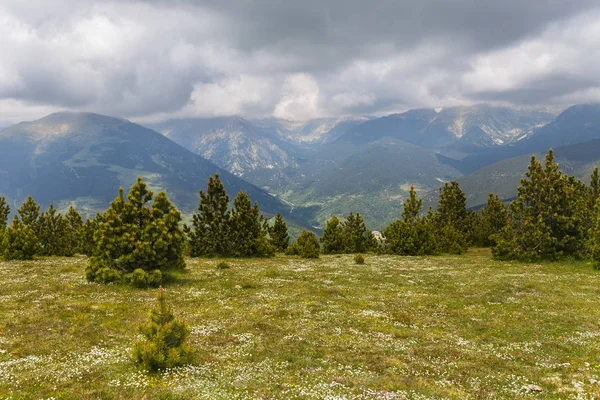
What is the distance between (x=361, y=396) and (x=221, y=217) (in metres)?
53.7

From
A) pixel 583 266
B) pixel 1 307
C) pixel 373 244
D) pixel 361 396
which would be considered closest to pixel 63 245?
pixel 1 307

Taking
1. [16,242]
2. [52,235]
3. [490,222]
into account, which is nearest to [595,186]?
[490,222]

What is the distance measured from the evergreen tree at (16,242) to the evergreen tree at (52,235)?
49.1ft

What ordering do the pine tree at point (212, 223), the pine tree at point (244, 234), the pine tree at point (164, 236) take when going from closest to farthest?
the pine tree at point (164, 236)
the pine tree at point (212, 223)
the pine tree at point (244, 234)

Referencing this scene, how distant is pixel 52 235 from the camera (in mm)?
65625

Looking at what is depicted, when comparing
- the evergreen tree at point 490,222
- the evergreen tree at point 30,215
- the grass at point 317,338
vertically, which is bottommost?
the grass at point 317,338

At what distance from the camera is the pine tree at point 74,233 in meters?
70.0

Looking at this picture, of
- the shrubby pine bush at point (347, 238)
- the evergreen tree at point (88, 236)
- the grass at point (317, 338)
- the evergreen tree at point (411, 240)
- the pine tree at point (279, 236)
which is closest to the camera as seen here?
the grass at point (317, 338)

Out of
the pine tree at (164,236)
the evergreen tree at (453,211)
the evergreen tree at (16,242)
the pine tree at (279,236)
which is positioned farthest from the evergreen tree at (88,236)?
the evergreen tree at (453,211)

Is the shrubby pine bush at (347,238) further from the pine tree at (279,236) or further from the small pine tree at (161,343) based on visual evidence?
the small pine tree at (161,343)

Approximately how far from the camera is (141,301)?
93.4 ft

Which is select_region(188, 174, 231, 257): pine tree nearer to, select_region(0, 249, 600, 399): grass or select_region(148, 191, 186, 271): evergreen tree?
select_region(148, 191, 186, 271): evergreen tree

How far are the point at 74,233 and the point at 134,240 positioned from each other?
53.7m

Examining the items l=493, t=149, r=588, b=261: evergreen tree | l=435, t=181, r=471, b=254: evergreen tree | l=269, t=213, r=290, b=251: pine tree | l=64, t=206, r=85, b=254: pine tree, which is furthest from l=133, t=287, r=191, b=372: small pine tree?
l=435, t=181, r=471, b=254: evergreen tree
